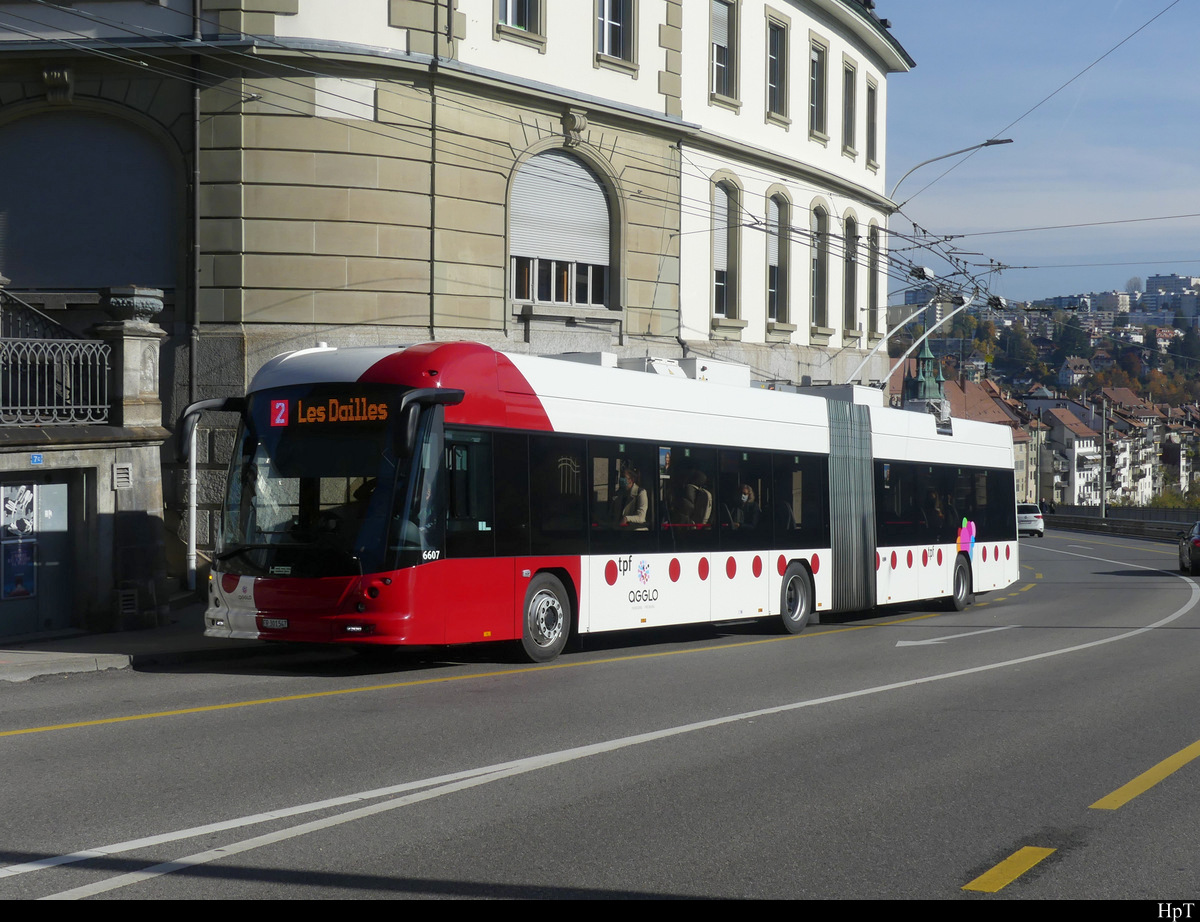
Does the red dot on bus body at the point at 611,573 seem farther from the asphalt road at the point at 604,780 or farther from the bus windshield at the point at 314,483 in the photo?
the bus windshield at the point at 314,483

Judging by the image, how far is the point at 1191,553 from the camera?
3784 cm

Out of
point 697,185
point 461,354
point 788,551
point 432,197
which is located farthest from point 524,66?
point 461,354

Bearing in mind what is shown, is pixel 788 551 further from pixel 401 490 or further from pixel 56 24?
pixel 56 24

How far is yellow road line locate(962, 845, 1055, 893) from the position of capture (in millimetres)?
5703

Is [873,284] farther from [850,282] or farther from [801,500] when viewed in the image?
[801,500]

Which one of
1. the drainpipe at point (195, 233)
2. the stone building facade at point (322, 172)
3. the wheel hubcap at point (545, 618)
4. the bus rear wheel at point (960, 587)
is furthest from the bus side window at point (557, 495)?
the bus rear wheel at point (960, 587)

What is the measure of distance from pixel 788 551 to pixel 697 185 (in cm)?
1186

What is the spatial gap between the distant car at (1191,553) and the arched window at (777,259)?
1388cm

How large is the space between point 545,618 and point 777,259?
2003cm

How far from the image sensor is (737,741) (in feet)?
30.5

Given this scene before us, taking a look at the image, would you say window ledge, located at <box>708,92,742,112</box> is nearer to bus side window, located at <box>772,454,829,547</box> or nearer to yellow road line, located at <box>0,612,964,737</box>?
bus side window, located at <box>772,454,829,547</box>

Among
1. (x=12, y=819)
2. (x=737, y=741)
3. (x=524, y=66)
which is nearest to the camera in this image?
(x=12, y=819)

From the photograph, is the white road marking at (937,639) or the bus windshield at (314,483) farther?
the white road marking at (937,639)

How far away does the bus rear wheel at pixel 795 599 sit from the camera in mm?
18953
